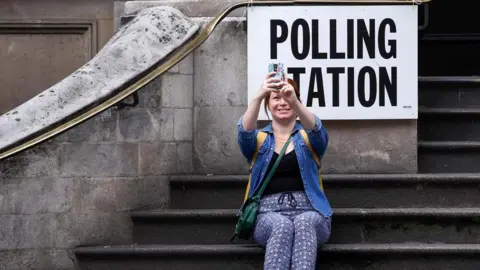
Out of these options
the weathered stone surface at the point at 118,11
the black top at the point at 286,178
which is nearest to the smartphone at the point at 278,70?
the black top at the point at 286,178

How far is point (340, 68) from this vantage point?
8.38m

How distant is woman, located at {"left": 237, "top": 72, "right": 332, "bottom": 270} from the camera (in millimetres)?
6918

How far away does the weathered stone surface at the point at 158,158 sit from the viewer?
796 cm

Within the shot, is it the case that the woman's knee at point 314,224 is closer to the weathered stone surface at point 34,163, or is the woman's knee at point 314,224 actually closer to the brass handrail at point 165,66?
the brass handrail at point 165,66

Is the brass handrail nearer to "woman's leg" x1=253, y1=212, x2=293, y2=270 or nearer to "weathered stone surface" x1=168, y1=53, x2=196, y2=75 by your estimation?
"weathered stone surface" x1=168, y1=53, x2=196, y2=75

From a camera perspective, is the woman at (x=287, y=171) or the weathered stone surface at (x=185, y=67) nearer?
the woman at (x=287, y=171)

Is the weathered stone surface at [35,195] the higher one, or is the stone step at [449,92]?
the stone step at [449,92]

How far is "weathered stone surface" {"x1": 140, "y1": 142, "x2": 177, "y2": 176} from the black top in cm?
115

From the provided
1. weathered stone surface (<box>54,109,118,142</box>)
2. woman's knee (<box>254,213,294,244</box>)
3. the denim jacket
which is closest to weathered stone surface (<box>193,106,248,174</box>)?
weathered stone surface (<box>54,109,118,142</box>)

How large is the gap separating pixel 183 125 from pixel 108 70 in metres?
0.80

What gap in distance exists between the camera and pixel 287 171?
7.22 meters

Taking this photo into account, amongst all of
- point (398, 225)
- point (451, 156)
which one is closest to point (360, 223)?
point (398, 225)

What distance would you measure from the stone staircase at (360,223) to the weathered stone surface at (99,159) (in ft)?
1.14

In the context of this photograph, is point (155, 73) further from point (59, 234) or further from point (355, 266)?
point (355, 266)
